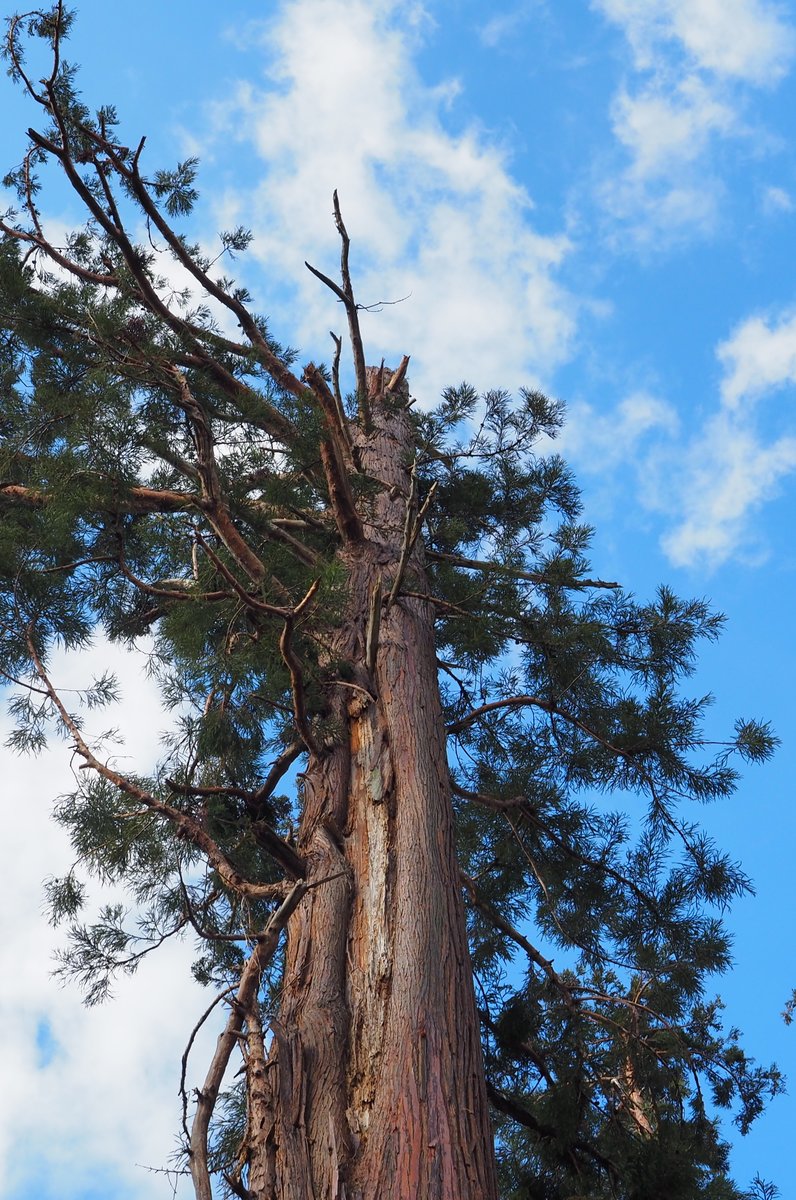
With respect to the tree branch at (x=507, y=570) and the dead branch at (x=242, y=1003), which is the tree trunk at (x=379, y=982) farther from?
the tree branch at (x=507, y=570)

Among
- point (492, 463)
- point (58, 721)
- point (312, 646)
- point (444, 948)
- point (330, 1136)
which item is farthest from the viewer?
point (492, 463)

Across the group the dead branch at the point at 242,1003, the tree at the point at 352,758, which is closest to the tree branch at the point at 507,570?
the tree at the point at 352,758

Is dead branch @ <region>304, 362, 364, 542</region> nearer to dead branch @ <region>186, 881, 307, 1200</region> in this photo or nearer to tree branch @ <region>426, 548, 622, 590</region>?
tree branch @ <region>426, 548, 622, 590</region>

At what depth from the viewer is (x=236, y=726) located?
161 inches

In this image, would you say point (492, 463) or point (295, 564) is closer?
point (295, 564)

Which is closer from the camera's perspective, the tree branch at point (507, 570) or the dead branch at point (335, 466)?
the dead branch at point (335, 466)

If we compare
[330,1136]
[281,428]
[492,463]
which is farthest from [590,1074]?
[492,463]

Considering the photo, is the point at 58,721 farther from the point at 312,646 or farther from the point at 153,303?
the point at 153,303

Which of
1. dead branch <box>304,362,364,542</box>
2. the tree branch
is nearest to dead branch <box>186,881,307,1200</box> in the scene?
dead branch <box>304,362,364,542</box>

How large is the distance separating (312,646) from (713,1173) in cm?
246

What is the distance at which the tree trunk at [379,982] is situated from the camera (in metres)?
2.34

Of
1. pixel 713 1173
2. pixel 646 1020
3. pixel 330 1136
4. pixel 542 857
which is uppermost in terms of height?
pixel 542 857

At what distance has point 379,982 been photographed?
107 inches

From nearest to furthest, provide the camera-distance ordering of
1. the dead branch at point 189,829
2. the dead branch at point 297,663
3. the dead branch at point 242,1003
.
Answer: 1. the dead branch at point 242,1003
2. the dead branch at point 297,663
3. the dead branch at point 189,829
